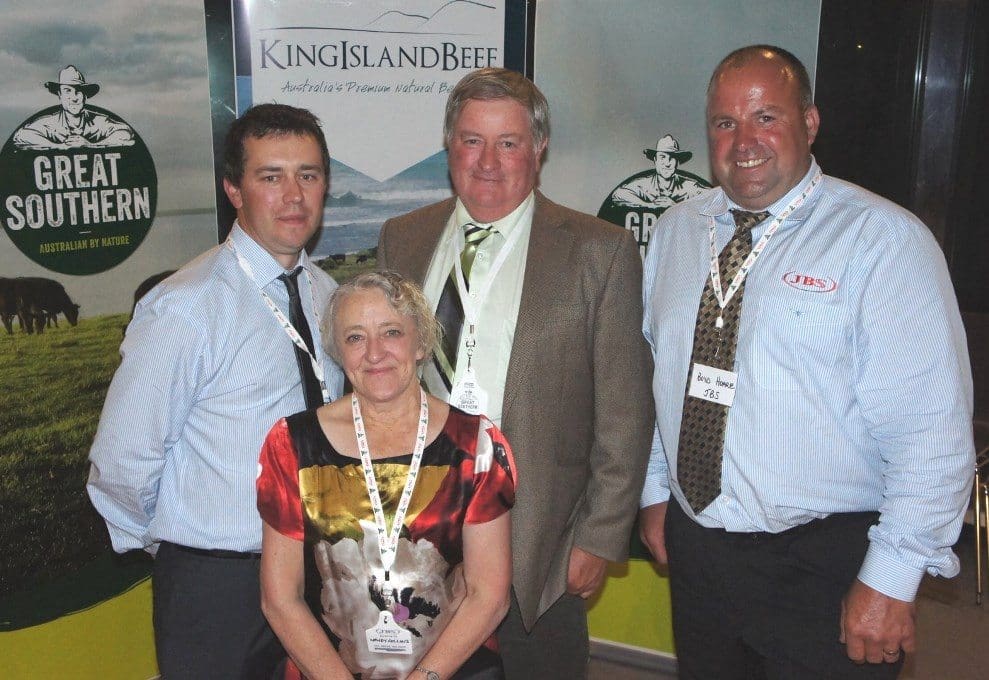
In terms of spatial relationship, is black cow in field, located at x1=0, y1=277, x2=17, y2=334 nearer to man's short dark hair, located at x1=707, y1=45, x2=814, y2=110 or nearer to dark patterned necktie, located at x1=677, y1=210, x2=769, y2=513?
dark patterned necktie, located at x1=677, y1=210, x2=769, y2=513

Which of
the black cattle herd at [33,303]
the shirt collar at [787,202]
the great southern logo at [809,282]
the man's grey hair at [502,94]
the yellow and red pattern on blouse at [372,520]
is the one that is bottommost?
the yellow and red pattern on blouse at [372,520]

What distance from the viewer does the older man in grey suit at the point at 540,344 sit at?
2.40 meters

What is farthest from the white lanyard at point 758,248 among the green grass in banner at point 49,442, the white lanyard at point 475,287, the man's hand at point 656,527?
the green grass in banner at point 49,442

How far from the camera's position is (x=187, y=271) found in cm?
227

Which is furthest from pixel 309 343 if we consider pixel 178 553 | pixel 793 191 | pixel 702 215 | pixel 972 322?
pixel 972 322

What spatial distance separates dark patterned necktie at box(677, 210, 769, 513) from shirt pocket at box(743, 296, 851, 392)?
0.08m

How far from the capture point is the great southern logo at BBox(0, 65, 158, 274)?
116 inches

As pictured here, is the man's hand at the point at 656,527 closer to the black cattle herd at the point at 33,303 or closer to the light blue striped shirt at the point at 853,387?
the light blue striped shirt at the point at 853,387

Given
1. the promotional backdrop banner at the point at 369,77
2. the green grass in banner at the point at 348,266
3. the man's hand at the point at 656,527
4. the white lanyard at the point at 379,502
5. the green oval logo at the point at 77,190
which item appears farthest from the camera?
the green grass in banner at the point at 348,266

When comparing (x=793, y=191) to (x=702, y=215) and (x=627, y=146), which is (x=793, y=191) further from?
(x=627, y=146)

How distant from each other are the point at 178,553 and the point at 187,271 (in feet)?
2.26

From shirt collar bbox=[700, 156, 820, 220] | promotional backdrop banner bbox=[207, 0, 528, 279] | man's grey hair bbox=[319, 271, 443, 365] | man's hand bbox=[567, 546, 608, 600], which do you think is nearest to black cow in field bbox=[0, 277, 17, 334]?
promotional backdrop banner bbox=[207, 0, 528, 279]

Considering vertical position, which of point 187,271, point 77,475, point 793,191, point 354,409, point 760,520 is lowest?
point 77,475

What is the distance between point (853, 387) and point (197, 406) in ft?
5.11
